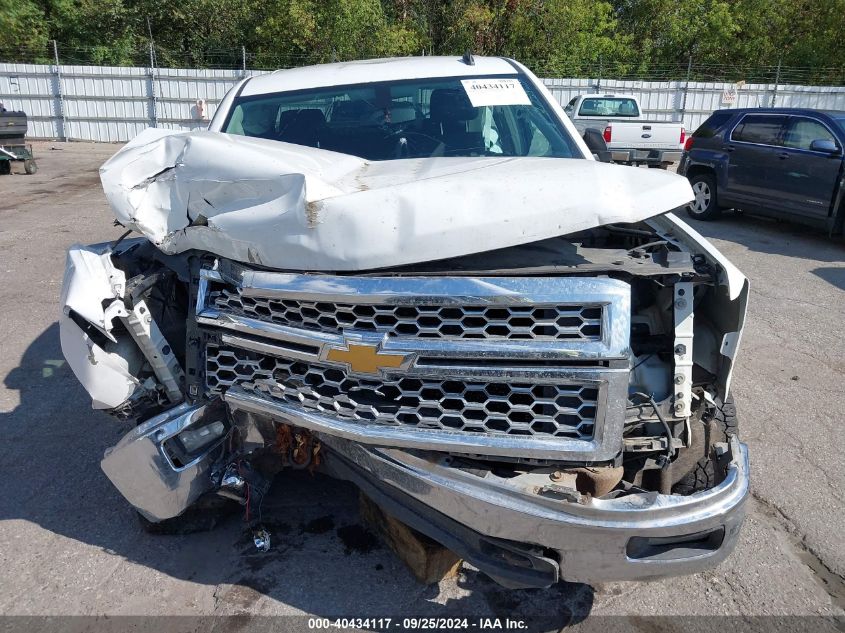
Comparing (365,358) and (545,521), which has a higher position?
(365,358)

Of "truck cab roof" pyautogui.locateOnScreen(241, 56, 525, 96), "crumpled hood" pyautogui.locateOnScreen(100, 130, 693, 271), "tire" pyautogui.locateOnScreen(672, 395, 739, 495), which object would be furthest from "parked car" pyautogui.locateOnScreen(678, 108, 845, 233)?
"crumpled hood" pyautogui.locateOnScreen(100, 130, 693, 271)

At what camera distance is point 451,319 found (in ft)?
7.85

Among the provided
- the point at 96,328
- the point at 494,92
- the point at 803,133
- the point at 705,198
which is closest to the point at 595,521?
the point at 96,328

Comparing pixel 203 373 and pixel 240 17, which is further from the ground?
pixel 240 17

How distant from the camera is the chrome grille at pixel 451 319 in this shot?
232 cm

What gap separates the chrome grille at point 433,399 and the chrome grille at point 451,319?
0.55ft

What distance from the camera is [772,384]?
4.97 m

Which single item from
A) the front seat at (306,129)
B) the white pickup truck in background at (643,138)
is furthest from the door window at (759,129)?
the front seat at (306,129)

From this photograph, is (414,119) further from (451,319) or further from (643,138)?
(643,138)

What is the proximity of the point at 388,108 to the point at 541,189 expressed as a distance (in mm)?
1943

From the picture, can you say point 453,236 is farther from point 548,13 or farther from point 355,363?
point 548,13

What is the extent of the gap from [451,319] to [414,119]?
209 cm

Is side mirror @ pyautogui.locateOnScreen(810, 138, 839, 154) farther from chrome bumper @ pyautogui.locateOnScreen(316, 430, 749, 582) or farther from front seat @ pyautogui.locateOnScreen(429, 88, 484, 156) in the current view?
chrome bumper @ pyautogui.locateOnScreen(316, 430, 749, 582)

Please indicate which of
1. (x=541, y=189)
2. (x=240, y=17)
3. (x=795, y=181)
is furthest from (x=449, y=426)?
(x=240, y=17)
